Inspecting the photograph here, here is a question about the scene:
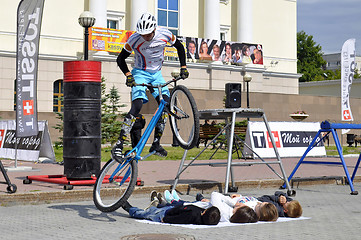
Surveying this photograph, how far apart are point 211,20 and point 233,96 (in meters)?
40.0

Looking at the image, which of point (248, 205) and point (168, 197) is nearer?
point (248, 205)

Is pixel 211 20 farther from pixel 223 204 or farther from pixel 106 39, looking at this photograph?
pixel 223 204

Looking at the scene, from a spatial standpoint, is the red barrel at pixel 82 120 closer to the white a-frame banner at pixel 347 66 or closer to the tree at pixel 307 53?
the white a-frame banner at pixel 347 66

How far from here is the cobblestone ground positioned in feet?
21.0

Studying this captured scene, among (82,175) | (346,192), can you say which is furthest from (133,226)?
(346,192)

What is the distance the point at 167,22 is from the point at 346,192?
38512mm

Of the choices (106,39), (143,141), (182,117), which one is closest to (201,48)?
(106,39)

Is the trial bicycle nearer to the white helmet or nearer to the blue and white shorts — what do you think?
the blue and white shorts

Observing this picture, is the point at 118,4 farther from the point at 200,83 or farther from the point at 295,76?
the point at 295,76

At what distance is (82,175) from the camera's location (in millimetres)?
10656

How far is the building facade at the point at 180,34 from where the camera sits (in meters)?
41.2

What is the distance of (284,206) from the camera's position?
7664 mm

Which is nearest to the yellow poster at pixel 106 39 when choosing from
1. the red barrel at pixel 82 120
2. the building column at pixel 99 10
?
the building column at pixel 99 10

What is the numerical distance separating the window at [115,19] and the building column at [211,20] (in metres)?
7.06
